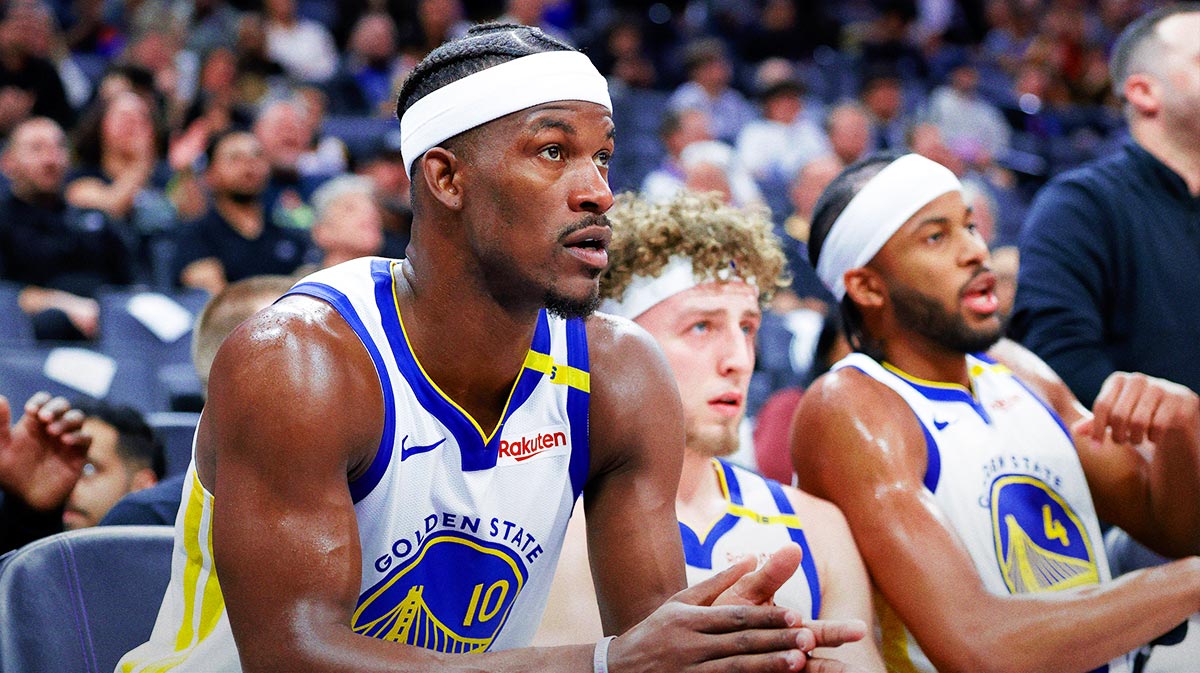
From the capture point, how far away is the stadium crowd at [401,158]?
12.9 ft

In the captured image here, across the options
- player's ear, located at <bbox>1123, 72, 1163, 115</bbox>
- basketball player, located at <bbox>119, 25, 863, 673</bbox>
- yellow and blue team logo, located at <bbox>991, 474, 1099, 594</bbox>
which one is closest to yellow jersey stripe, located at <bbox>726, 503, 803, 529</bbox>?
yellow and blue team logo, located at <bbox>991, 474, 1099, 594</bbox>

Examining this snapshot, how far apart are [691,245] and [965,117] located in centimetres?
897

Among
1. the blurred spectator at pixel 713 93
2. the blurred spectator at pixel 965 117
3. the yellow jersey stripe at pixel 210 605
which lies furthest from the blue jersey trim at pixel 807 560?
the blurred spectator at pixel 965 117

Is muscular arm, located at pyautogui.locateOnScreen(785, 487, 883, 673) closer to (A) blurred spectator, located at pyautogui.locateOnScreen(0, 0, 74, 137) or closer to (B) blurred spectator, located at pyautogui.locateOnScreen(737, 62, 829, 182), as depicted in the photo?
(A) blurred spectator, located at pyautogui.locateOnScreen(0, 0, 74, 137)

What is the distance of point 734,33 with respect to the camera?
1255cm

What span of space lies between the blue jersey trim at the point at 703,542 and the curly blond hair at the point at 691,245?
0.66m

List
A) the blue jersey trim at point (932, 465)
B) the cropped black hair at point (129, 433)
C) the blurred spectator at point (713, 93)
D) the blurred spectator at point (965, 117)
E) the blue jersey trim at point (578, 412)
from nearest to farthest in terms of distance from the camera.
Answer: the blue jersey trim at point (578, 412) → the blue jersey trim at point (932, 465) → the cropped black hair at point (129, 433) → the blurred spectator at point (713, 93) → the blurred spectator at point (965, 117)

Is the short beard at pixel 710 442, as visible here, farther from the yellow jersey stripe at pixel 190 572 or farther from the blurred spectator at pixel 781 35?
the blurred spectator at pixel 781 35

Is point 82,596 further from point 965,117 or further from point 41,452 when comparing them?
point 965,117

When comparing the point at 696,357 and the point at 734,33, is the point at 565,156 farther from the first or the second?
the point at 734,33

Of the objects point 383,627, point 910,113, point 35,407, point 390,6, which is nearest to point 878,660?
point 383,627

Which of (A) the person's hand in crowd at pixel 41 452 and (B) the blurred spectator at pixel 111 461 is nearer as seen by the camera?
(A) the person's hand in crowd at pixel 41 452

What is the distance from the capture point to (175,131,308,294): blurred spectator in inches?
259

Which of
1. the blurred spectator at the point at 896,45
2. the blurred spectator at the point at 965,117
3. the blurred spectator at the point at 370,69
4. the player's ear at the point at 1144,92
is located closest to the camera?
the player's ear at the point at 1144,92
